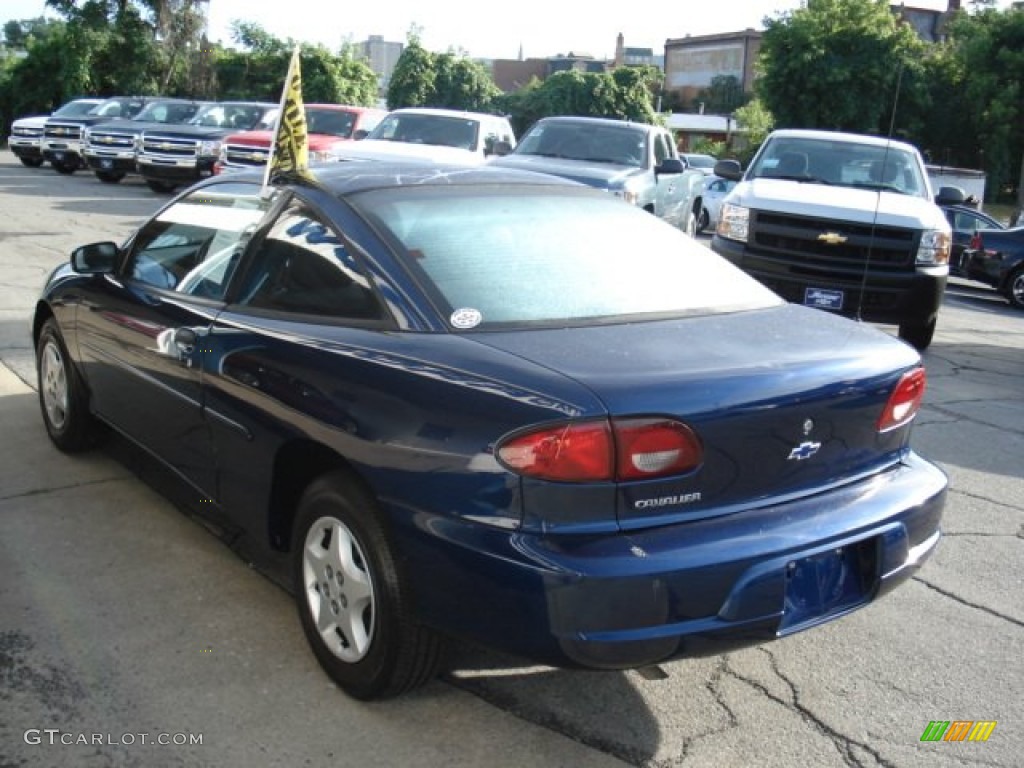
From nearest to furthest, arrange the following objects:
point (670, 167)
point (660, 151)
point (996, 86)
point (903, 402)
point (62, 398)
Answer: point (903, 402)
point (62, 398)
point (670, 167)
point (660, 151)
point (996, 86)

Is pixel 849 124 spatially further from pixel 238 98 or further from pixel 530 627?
pixel 530 627

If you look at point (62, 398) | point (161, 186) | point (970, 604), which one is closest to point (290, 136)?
point (62, 398)

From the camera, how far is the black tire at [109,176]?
882 inches

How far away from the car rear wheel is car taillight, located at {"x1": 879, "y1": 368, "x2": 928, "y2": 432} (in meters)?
13.6

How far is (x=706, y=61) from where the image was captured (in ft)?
260

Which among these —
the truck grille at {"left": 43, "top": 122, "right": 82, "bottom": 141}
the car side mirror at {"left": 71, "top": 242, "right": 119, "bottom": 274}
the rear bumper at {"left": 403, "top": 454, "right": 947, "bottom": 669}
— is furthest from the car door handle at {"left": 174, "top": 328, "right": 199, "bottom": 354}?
the truck grille at {"left": 43, "top": 122, "right": 82, "bottom": 141}

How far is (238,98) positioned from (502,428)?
122 ft

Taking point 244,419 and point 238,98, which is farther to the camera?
point 238,98

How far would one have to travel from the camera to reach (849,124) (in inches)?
1368

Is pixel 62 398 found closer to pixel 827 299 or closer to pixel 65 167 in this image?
pixel 827 299

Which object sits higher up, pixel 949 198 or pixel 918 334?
pixel 949 198

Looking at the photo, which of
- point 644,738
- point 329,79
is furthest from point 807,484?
point 329,79

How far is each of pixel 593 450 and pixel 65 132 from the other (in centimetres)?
2444

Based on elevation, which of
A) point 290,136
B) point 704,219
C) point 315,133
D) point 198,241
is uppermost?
point 290,136
